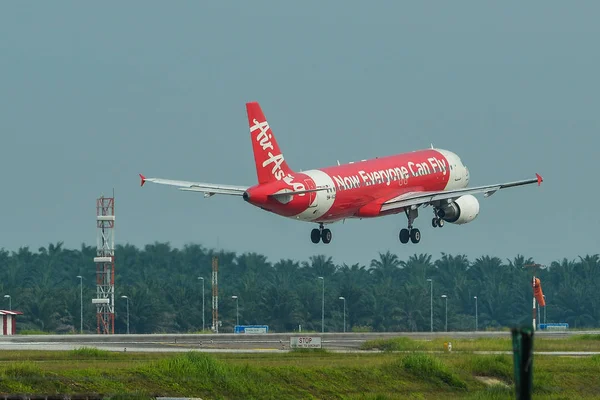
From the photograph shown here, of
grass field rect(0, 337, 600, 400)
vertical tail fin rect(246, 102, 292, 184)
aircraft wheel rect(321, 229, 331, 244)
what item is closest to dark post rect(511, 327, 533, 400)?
grass field rect(0, 337, 600, 400)

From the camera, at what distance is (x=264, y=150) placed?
291 ft

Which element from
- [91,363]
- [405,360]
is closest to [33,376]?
[91,363]

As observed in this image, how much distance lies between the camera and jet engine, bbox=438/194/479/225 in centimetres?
10175

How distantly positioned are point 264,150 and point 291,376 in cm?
→ 2227

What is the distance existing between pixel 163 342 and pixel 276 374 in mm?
41999

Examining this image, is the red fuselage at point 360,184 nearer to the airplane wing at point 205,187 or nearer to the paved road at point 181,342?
the airplane wing at point 205,187

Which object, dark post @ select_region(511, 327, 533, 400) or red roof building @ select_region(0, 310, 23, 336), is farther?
red roof building @ select_region(0, 310, 23, 336)

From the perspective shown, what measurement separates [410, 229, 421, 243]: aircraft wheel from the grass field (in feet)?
47.6

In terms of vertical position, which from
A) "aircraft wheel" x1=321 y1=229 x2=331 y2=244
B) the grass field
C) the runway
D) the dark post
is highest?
"aircraft wheel" x1=321 y1=229 x2=331 y2=244

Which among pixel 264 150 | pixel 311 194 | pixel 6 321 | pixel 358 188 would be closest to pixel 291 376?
pixel 311 194

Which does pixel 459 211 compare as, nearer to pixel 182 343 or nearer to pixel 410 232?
pixel 410 232

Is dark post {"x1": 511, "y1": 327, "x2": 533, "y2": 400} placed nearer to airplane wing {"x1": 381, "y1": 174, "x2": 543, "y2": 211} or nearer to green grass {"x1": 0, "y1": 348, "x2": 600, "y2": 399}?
green grass {"x1": 0, "y1": 348, "x2": 600, "y2": 399}

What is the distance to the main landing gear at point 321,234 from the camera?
96306mm

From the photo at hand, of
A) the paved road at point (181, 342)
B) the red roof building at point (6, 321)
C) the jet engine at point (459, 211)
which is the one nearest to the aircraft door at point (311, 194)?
the paved road at point (181, 342)
